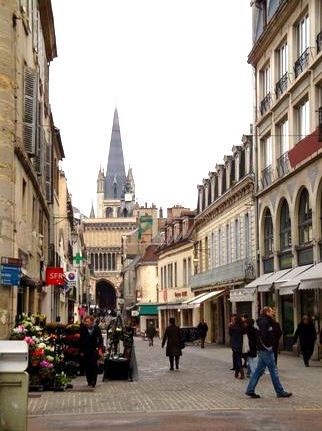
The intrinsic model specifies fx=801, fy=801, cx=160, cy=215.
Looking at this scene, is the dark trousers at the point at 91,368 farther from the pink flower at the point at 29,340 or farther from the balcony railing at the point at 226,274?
the balcony railing at the point at 226,274

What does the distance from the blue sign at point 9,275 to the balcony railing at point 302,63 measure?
601 inches

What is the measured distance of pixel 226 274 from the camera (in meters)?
40.5

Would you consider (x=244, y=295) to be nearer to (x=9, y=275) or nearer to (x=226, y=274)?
(x=226, y=274)

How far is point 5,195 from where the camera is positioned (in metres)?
17.5

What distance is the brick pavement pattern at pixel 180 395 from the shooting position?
13195 millimetres

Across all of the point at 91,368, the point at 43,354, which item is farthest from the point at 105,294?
the point at 43,354

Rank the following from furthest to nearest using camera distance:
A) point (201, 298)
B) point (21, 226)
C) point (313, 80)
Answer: point (201, 298) < point (313, 80) < point (21, 226)

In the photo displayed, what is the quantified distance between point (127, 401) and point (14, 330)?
325 centimetres

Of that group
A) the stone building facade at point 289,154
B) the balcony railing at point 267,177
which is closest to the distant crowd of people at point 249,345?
the stone building facade at point 289,154

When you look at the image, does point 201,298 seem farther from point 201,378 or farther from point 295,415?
point 295,415

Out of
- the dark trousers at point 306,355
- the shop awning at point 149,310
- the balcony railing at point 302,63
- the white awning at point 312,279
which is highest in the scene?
the balcony railing at point 302,63

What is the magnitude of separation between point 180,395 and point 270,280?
15.5m

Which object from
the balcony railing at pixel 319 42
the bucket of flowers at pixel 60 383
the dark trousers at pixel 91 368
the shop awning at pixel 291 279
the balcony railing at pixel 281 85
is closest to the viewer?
the bucket of flowers at pixel 60 383

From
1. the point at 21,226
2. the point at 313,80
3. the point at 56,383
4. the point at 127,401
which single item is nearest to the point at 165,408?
the point at 127,401
